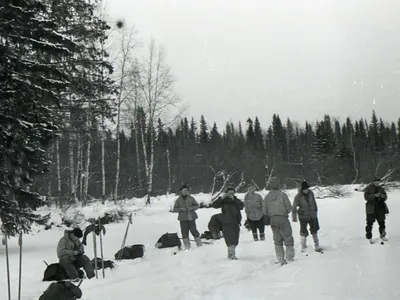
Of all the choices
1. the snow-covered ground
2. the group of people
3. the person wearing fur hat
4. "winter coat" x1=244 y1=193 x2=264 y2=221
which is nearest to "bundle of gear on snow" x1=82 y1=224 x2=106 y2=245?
the snow-covered ground

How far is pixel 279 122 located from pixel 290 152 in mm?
10381

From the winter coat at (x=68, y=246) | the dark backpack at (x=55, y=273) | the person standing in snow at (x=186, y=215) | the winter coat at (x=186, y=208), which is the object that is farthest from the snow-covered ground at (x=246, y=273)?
the winter coat at (x=186, y=208)

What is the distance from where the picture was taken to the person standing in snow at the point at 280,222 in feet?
27.0

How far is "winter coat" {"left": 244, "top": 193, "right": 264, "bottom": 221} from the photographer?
1217 cm

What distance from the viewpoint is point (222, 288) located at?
6.52 meters

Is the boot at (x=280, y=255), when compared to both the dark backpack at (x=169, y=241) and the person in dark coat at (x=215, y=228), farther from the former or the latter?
the person in dark coat at (x=215, y=228)

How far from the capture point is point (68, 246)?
341 inches

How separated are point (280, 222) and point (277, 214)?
0.56 feet

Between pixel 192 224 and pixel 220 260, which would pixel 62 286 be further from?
pixel 192 224

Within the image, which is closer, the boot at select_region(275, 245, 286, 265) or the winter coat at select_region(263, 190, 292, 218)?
the boot at select_region(275, 245, 286, 265)

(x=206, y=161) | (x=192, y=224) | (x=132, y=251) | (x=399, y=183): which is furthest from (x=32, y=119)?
(x=206, y=161)

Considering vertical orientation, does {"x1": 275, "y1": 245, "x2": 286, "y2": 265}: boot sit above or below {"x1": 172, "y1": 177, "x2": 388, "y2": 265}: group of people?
below

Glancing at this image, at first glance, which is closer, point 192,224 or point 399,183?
point 192,224

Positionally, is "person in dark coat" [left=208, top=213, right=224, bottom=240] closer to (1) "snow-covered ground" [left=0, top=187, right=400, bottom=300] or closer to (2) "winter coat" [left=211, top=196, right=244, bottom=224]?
(1) "snow-covered ground" [left=0, top=187, right=400, bottom=300]
